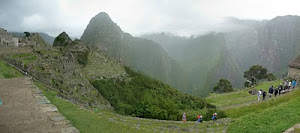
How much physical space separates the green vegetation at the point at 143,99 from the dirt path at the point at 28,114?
13.6 m

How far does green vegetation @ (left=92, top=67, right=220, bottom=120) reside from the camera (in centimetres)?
2415

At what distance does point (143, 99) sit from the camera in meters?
36.3

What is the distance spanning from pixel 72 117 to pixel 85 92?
55.4ft

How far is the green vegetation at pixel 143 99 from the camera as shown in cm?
2415

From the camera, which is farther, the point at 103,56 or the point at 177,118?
the point at 103,56

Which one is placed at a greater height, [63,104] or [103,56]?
[103,56]

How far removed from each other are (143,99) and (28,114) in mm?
27963

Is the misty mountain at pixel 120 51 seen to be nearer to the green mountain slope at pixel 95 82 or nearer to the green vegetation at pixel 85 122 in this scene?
the green mountain slope at pixel 95 82

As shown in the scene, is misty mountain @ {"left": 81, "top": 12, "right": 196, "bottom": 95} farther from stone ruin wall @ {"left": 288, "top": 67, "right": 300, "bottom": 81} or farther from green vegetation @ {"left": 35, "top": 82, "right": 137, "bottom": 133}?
green vegetation @ {"left": 35, "top": 82, "right": 137, "bottom": 133}

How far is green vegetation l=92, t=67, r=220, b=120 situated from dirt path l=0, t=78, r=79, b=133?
13.6 meters

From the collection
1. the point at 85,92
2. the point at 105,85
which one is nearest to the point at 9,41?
the point at 85,92

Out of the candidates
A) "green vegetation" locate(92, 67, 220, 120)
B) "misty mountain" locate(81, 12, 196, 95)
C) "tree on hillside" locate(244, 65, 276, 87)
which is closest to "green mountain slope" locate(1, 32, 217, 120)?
"green vegetation" locate(92, 67, 220, 120)

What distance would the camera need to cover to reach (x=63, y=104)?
12789 mm

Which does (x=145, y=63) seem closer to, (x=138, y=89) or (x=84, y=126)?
(x=138, y=89)
